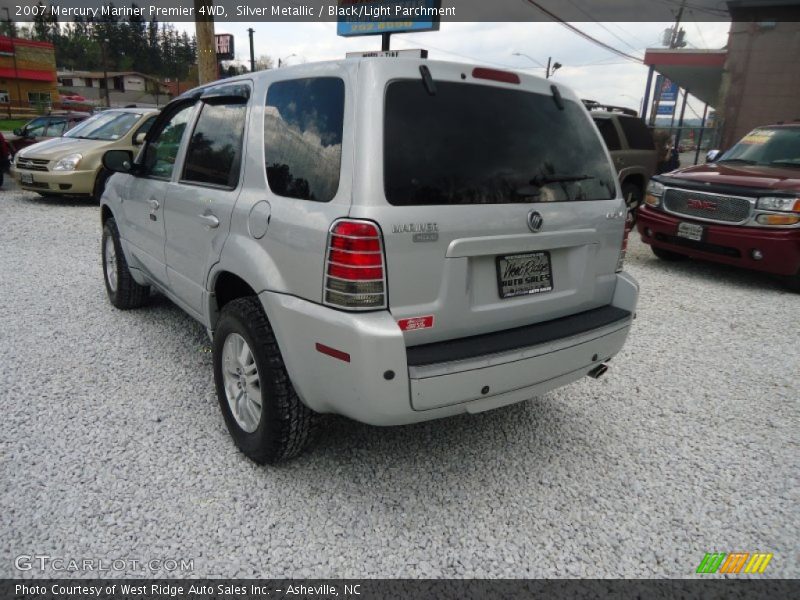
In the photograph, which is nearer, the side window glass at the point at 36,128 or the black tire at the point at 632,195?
the black tire at the point at 632,195

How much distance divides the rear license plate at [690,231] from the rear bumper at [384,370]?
16.2 feet

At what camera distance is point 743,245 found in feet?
20.1

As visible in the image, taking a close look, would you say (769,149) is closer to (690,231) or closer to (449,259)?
(690,231)

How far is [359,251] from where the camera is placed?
2.07 m

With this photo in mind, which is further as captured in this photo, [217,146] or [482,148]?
[217,146]

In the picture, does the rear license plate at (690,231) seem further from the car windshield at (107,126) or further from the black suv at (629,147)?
the car windshield at (107,126)

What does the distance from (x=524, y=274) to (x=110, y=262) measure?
4025mm

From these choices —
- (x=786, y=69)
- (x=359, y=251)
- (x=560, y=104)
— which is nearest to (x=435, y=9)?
(x=786, y=69)

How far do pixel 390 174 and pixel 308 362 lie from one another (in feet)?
2.74

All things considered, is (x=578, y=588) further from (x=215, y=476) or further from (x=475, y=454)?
(x=215, y=476)

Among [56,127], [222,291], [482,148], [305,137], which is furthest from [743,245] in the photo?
[56,127]

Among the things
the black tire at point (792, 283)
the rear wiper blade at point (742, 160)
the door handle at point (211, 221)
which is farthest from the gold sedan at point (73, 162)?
the black tire at point (792, 283)

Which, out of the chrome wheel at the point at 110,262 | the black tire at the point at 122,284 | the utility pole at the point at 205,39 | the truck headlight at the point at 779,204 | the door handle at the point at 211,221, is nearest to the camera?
the door handle at the point at 211,221

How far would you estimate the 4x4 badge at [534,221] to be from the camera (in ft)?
7.99
